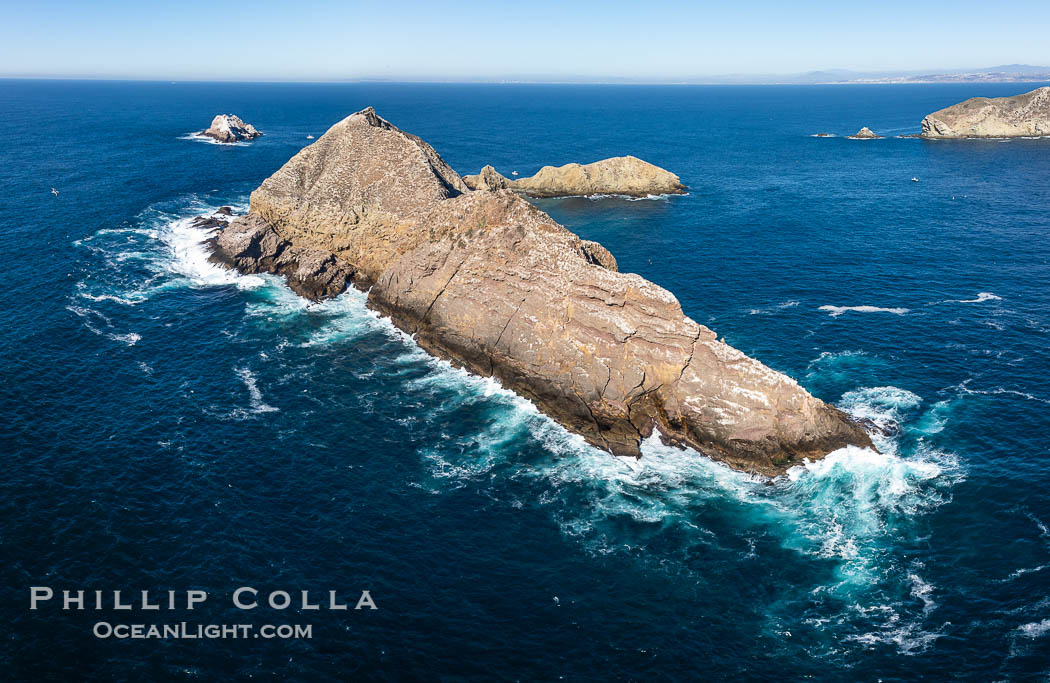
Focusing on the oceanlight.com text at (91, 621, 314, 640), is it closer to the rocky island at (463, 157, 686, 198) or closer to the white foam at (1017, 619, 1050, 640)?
the white foam at (1017, 619, 1050, 640)

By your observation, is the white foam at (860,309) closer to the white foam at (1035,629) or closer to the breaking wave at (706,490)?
the breaking wave at (706,490)

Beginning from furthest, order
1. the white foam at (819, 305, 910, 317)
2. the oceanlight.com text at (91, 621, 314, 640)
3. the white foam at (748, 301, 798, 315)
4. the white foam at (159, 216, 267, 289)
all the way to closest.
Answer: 1. the white foam at (159, 216, 267, 289)
2. the white foam at (748, 301, 798, 315)
3. the white foam at (819, 305, 910, 317)
4. the oceanlight.com text at (91, 621, 314, 640)

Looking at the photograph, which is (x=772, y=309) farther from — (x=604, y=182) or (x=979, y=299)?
(x=604, y=182)

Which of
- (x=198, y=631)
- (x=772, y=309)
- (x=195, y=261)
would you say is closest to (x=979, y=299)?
(x=772, y=309)

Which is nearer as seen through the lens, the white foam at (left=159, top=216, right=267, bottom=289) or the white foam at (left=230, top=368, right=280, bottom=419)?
the white foam at (left=230, top=368, right=280, bottom=419)

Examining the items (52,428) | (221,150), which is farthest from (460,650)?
(221,150)

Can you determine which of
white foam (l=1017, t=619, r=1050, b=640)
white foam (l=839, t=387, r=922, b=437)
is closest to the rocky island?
white foam (l=839, t=387, r=922, b=437)

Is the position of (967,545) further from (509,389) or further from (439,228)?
(439,228)
